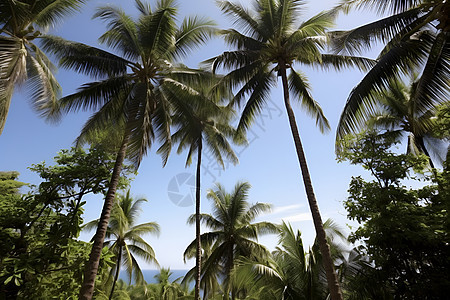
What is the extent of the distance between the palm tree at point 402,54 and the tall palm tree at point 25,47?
31.2 ft

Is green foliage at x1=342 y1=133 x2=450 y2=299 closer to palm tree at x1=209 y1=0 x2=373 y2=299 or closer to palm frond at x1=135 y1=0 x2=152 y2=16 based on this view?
palm tree at x1=209 y1=0 x2=373 y2=299

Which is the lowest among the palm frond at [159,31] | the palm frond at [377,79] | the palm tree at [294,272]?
the palm tree at [294,272]

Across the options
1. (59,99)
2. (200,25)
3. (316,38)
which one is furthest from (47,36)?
(316,38)

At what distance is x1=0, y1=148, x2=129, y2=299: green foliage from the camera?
7.56m

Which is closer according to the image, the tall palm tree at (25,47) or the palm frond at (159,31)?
the tall palm tree at (25,47)

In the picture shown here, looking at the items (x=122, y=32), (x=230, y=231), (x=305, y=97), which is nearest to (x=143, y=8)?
(x=122, y=32)

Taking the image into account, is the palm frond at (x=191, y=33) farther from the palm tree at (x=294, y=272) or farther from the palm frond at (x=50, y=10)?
the palm tree at (x=294, y=272)

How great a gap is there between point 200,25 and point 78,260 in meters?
9.49

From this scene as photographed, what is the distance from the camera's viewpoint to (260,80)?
37.6 feet

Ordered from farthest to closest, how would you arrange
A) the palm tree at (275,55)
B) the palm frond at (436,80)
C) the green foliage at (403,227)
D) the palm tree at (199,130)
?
the palm tree at (199,130), the palm tree at (275,55), the palm frond at (436,80), the green foliage at (403,227)

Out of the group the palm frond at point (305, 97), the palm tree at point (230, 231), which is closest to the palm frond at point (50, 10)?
the palm frond at point (305, 97)

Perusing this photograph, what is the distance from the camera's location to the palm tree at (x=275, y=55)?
9.57 m

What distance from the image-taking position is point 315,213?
8.12 m

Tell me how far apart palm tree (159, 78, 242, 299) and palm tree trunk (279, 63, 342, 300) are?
303 centimetres
